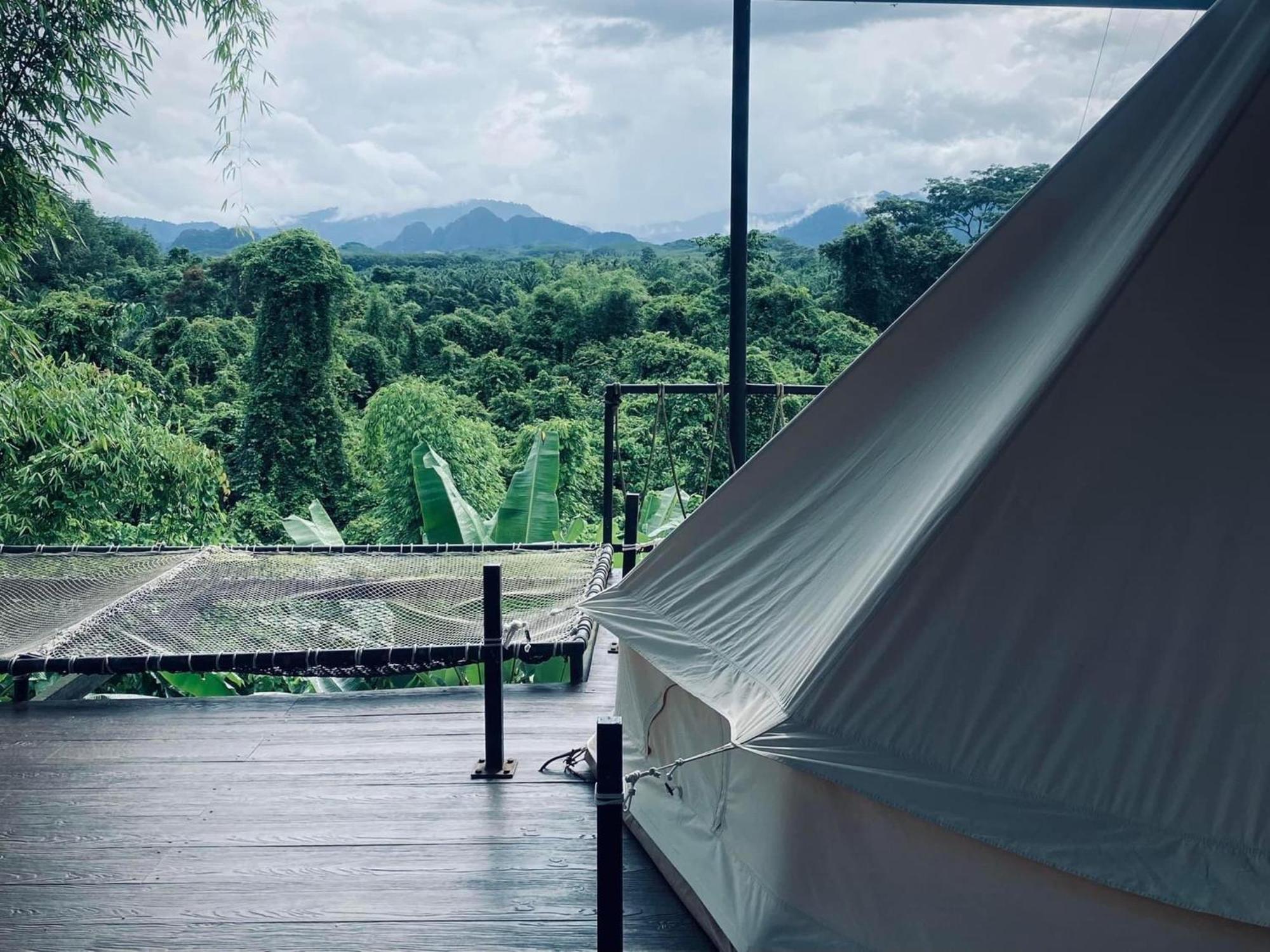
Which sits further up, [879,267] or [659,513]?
[879,267]

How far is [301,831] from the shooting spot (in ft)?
8.11

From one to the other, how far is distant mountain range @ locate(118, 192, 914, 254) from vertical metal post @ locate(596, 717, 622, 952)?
26.3 ft

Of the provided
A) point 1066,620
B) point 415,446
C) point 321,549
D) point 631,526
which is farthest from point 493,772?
point 415,446

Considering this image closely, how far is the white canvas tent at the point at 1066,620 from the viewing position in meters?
1.37

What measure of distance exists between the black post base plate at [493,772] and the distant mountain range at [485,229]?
6994 millimetres

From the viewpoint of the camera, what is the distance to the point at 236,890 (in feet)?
7.28

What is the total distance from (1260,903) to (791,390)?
2.55 metres

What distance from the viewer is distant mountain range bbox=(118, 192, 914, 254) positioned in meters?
10.1

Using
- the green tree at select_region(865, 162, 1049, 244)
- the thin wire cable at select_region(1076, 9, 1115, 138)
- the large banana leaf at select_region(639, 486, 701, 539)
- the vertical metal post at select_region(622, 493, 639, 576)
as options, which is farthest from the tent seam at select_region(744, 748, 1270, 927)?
the green tree at select_region(865, 162, 1049, 244)

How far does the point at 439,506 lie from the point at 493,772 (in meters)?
2.08

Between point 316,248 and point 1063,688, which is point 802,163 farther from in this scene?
point 1063,688

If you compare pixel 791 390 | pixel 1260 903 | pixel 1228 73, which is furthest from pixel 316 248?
pixel 1260 903

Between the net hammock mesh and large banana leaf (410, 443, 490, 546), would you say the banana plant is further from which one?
the net hammock mesh

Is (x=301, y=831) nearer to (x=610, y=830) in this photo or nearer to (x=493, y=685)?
(x=493, y=685)
